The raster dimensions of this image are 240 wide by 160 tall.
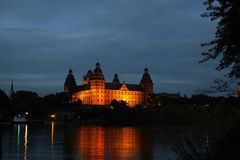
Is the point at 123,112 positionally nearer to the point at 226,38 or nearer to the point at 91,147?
the point at 91,147

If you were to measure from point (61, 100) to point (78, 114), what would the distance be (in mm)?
27668

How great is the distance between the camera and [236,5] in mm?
9797

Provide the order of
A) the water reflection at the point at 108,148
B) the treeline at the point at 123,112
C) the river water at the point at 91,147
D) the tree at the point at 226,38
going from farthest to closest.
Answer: the treeline at the point at 123,112, the water reflection at the point at 108,148, the river water at the point at 91,147, the tree at the point at 226,38

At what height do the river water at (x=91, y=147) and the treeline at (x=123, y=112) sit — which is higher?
the treeline at (x=123, y=112)

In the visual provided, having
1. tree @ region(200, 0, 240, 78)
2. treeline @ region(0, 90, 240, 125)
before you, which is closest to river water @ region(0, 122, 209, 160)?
tree @ region(200, 0, 240, 78)

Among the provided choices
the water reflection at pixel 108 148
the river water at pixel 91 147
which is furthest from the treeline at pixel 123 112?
the water reflection at pixel 108 148

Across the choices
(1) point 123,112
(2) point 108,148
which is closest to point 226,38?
(2) point 108,148

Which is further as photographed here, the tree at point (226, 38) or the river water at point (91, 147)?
the river water at point (91, 147)

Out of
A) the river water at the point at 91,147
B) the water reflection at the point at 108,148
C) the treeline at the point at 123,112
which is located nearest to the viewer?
the river water at the point at 91,147

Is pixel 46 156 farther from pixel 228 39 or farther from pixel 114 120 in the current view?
pixel 114 120

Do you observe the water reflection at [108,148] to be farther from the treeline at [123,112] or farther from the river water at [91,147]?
the treeline at [123,112]

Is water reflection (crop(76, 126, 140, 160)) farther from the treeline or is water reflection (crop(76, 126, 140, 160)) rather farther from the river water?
the treeline

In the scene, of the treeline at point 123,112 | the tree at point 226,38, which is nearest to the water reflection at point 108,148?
the tree at point 226,38

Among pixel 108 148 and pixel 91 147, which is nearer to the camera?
pixel 108 148
